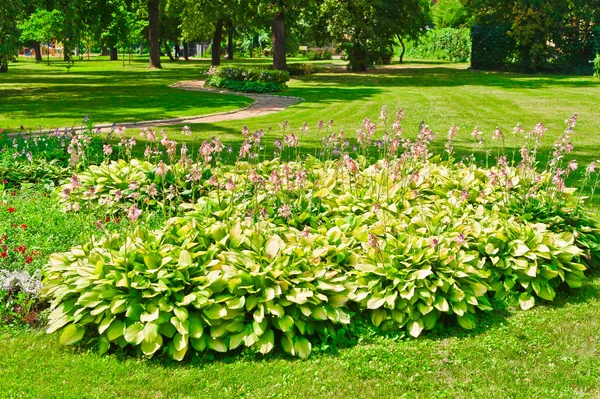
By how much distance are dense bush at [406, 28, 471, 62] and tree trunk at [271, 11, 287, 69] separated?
68.4ft

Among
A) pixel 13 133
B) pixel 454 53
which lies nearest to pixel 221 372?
pixel 13 133

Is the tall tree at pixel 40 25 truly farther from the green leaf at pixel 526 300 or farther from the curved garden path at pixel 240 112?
the green leaf at pixel 526 300

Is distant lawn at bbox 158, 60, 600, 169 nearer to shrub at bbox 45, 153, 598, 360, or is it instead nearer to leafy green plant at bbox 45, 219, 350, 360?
shrub at bbox 45, 153, 598, 360

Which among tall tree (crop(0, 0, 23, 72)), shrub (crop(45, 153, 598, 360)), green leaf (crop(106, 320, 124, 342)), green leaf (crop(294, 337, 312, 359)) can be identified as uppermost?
tall tree (crop(0, 0, 23, 72))

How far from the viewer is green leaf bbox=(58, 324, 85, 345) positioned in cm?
464

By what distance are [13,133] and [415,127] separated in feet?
29.0

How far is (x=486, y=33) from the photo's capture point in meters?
40.1

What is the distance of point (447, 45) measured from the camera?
55.9 meters

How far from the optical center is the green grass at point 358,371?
4160 millimetres

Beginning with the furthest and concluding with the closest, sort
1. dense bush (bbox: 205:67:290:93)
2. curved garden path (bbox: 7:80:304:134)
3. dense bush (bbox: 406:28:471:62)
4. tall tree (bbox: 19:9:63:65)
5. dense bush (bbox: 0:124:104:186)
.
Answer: dense bush (bbox: 406:28:471:62)
tall tree (bbox: 19:9:63:65)
dense bush (bbox: 205:67:290:93)
curved garden path (bbox: 7:80:304:134)
dense bush (bbox: 0:124:104:186)

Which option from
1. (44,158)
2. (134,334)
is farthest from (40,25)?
(134,334)

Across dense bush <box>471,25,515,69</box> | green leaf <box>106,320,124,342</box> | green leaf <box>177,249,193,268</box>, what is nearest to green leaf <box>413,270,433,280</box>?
green leaf <box>177,249,193,268</box>

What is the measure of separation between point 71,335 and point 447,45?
55177mm

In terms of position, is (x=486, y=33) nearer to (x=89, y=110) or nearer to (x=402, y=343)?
(x=89, y=110)
